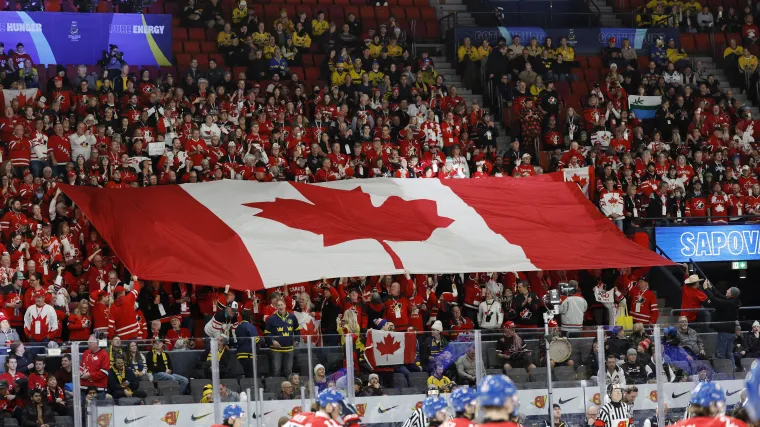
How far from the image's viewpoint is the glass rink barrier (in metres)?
14.8

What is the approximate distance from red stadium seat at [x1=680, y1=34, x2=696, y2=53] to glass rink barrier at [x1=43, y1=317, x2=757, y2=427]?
560 inches

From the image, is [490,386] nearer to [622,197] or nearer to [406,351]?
[406,351]

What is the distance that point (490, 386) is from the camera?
303 inches

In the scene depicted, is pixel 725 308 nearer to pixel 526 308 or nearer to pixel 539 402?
pixel 526 308

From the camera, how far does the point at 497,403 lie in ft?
25.1

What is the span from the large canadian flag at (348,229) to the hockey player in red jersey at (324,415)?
826 centimetres

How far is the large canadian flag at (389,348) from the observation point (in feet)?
51.7

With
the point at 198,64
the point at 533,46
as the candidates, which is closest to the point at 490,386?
the point at 198,64

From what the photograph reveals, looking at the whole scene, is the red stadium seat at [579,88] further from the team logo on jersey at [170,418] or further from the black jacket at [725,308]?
the team logo on jersey at [170,418]

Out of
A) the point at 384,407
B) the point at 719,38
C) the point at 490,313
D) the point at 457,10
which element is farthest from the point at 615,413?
the point at 719,38

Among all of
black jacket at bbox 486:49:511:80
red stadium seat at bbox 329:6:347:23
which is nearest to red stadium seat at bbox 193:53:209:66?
red stadium seat at bbox 329:6:347:23

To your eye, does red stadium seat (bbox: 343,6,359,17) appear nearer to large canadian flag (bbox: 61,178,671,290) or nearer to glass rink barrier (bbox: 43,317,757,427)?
large canadian flag (bbox: 61,178,671,290)

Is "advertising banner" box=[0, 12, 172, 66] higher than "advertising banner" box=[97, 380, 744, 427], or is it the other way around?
"advertising banner" box=[0, 12, 172, 66]

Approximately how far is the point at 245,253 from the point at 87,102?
472 centimetres
